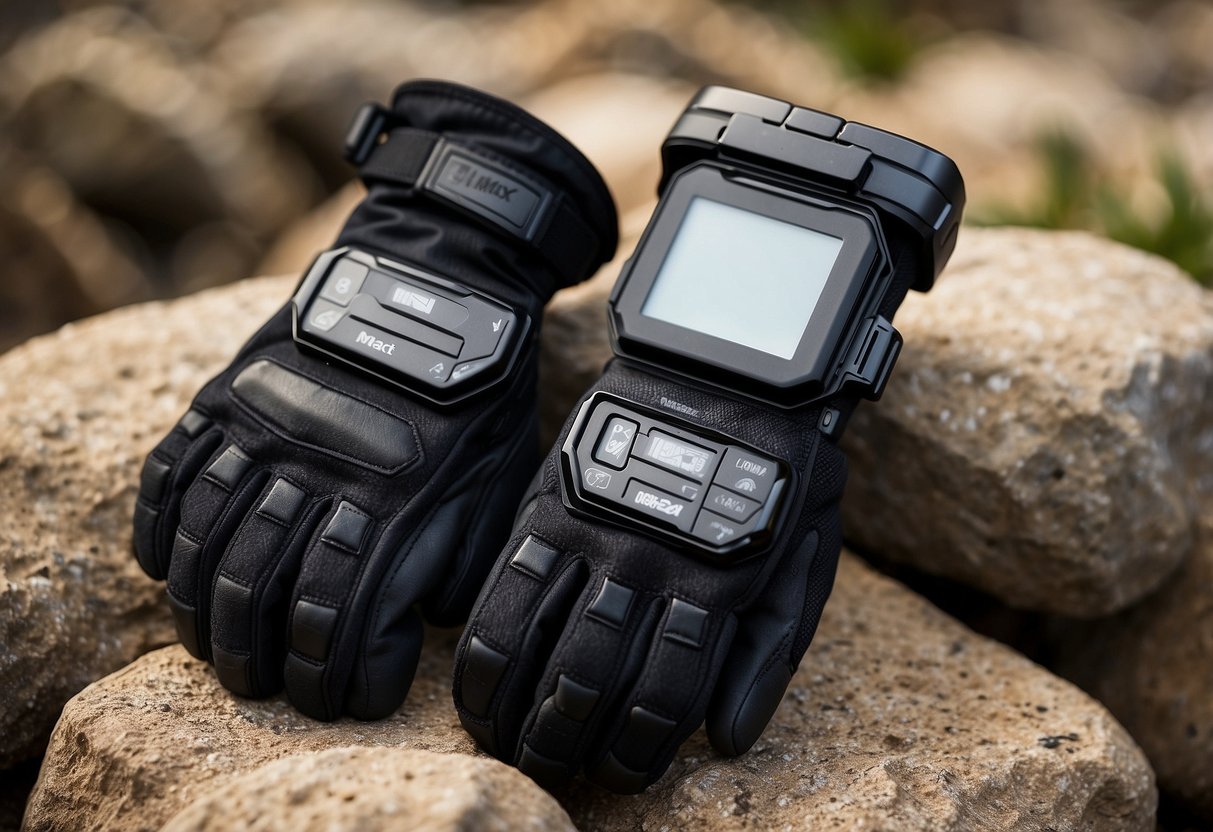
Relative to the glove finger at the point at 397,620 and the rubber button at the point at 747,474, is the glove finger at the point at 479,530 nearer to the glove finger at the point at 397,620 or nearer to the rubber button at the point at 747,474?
the glove finger at the point at 397,620

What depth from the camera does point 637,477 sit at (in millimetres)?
1670

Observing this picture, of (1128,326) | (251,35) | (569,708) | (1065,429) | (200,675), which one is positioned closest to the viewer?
(569,708)

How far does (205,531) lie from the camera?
1.77 metres

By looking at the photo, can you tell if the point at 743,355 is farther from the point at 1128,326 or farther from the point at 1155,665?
the point at 1155,665

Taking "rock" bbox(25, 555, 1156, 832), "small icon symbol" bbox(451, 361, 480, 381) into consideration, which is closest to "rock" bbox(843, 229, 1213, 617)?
"rock" bbox(25, 555, 1156, 832)

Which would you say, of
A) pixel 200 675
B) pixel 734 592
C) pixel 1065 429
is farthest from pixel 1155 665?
pixel 200 675

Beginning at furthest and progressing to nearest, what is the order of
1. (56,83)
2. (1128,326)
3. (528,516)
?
(56,83), (1128,326), (528,516)

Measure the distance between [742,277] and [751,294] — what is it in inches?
1.6

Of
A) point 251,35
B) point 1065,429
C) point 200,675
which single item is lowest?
point 200,675

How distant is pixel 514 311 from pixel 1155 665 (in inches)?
62.8

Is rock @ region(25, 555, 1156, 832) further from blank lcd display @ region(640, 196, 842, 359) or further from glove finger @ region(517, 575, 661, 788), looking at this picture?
blank lcd display @ region(640, 196, 842, 359)

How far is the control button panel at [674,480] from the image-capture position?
1614mm

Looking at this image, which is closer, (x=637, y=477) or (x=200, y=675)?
(x=637, y=477)

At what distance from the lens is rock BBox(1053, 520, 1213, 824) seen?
2.17 m
